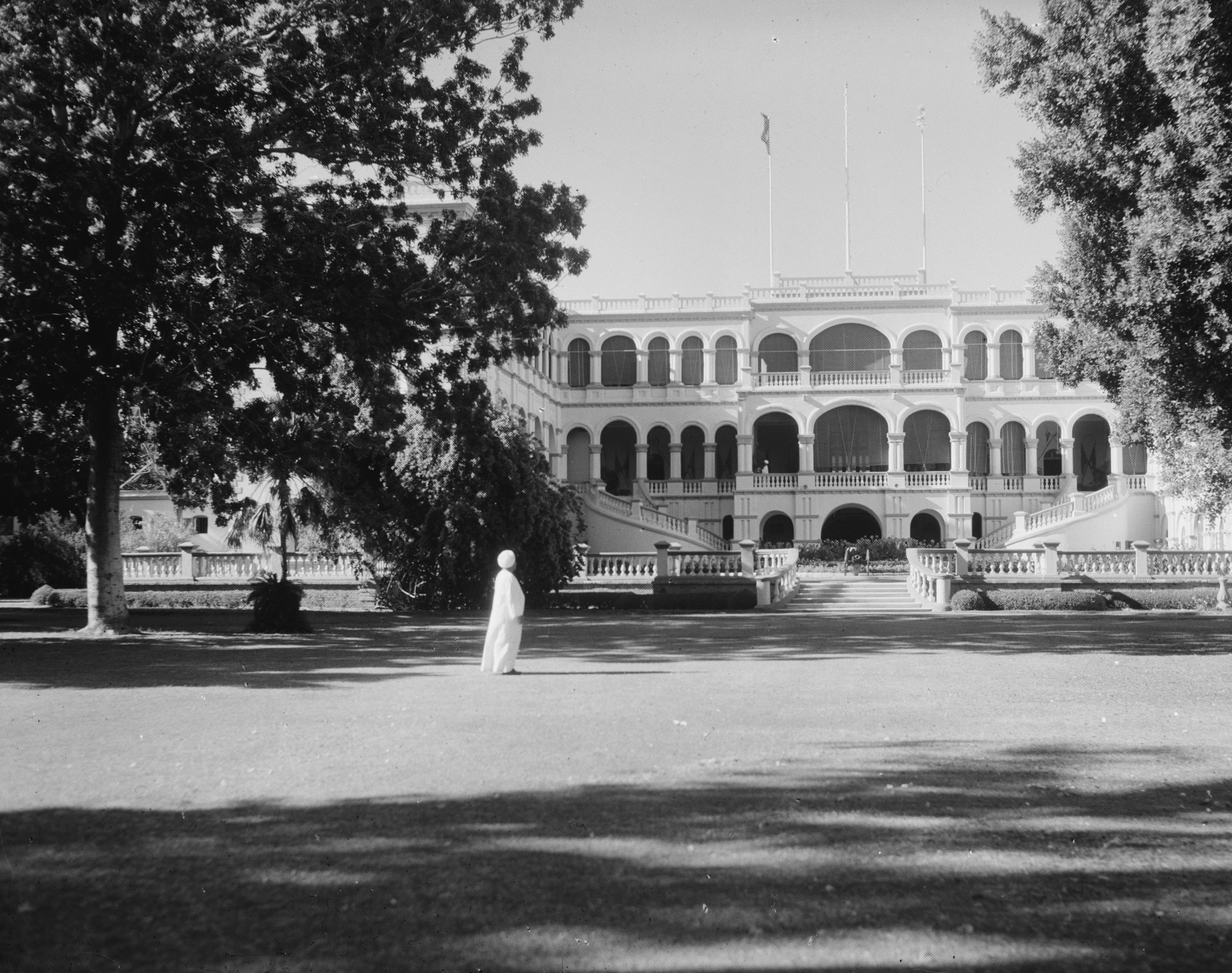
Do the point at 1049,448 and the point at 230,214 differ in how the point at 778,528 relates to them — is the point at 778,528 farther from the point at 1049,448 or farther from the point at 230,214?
the point at 230,214

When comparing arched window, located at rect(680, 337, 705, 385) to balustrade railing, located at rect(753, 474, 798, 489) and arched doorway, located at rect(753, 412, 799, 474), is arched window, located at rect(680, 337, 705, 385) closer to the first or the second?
arched doorway, located at rect(753, 412, 799, 474)

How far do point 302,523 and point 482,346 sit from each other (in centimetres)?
635

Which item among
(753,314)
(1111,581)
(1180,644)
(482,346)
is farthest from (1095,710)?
(753,314)

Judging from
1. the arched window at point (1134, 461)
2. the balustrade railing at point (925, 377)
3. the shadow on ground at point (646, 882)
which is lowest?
the shadow on ground at point (646, 882)

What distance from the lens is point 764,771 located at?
671 cm

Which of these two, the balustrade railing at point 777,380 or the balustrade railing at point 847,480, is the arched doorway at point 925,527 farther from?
the balustrade railing at point 777,380

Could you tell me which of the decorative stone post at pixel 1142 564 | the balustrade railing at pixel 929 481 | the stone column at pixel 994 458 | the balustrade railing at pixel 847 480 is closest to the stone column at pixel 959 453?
the balustrade railing at pixel 929 481

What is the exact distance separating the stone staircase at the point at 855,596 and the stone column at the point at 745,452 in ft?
36.1

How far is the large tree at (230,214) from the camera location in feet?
51.2

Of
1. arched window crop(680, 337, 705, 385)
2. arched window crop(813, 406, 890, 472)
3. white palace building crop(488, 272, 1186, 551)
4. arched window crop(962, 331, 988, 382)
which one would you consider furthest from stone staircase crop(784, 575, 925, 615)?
arched window crop(680, 337, 705, 385)

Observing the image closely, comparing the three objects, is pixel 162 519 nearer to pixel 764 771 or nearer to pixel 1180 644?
pixel 1180 644

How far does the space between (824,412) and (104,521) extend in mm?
34476

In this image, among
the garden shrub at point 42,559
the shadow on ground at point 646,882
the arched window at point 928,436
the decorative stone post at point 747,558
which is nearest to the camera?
the shadow on ground at point 646,882

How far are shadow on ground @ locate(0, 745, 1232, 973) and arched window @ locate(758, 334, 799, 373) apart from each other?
Result: 43794 mm
